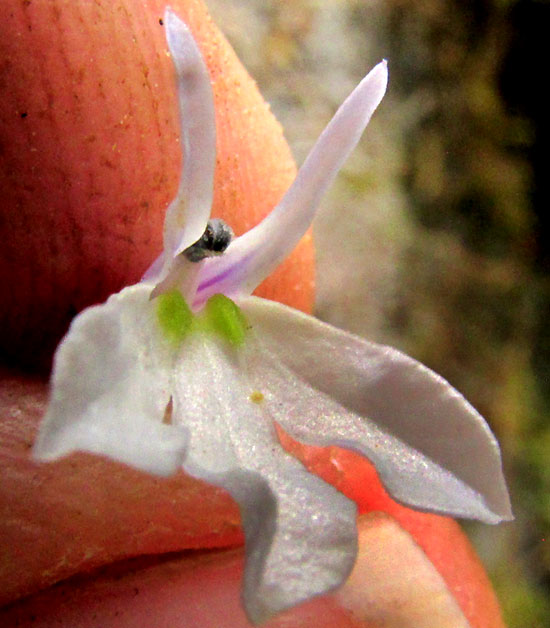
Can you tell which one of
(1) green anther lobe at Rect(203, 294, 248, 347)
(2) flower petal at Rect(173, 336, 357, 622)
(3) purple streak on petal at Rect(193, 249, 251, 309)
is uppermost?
(3) purple streak on petal at Rect(193, 249, 251, 309)

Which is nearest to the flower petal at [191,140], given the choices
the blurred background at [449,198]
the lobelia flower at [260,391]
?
the lobelia flower at [260,391]

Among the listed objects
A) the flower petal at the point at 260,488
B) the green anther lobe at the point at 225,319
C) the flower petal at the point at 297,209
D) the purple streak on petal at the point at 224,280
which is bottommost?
the flower petal at the point at 260,488

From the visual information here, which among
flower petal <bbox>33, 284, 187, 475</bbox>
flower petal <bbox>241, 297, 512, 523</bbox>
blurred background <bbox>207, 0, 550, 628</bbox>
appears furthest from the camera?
blurred background <bbox>207, 0, 550, 628</bbox>

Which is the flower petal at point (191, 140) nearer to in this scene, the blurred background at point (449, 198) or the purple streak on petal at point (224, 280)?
the purple streak on petal at point (224, 280)

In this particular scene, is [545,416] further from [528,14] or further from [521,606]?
[528,14]

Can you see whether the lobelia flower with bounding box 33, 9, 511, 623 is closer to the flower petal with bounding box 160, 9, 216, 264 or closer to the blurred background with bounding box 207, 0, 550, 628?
the flower petal with bounding box 160, 9, 216, 264

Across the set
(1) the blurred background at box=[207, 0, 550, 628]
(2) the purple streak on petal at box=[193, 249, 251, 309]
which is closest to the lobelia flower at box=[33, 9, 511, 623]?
(2) the purple streak on petal at box=[193, 249, 251, 309]
